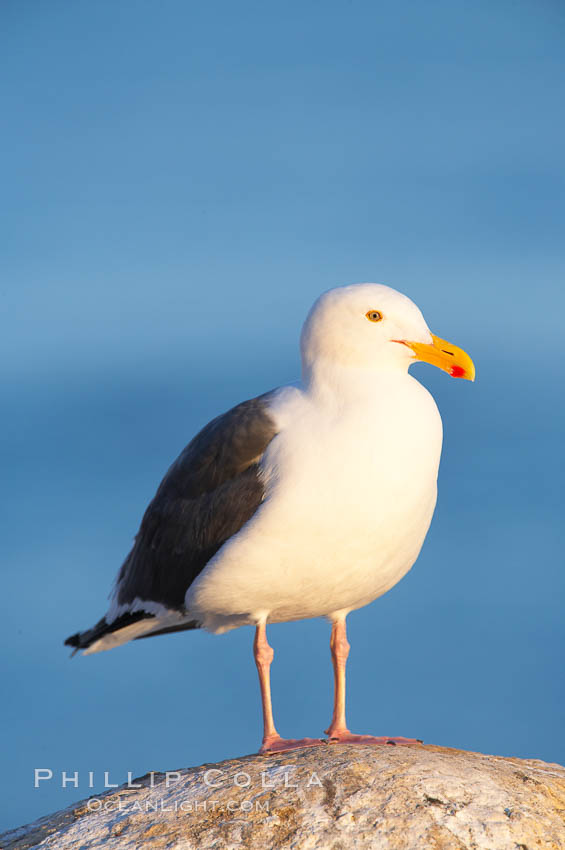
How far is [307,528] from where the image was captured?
809 centimetres

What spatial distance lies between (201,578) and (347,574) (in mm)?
1148

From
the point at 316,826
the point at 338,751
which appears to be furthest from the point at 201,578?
the point at 316,826

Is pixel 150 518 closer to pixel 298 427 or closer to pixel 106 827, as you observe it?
pixel 298 427

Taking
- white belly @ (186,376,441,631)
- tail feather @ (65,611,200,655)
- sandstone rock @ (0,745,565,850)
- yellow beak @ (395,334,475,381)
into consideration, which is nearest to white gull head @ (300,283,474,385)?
yellow beak @ (395,334,475,381)

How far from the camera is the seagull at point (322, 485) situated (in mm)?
8117

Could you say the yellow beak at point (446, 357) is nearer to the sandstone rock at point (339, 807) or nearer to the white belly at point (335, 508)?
the white belly at point (335, 508)

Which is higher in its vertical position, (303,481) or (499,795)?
(303,481)

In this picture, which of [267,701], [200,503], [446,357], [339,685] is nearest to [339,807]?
[267,701]

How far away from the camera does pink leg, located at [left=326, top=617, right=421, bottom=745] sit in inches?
347

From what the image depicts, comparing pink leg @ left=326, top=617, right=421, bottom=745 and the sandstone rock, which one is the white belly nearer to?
pink leg @ left=326, top=617, right=421, bottom=745

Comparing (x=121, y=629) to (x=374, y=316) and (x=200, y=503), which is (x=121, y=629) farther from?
(x=374, y=316)

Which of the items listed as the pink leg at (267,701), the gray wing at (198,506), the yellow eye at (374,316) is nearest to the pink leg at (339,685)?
the pink leg at (267,701)

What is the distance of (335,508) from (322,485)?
19 centimetres

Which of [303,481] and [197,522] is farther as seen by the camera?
[197,522]
